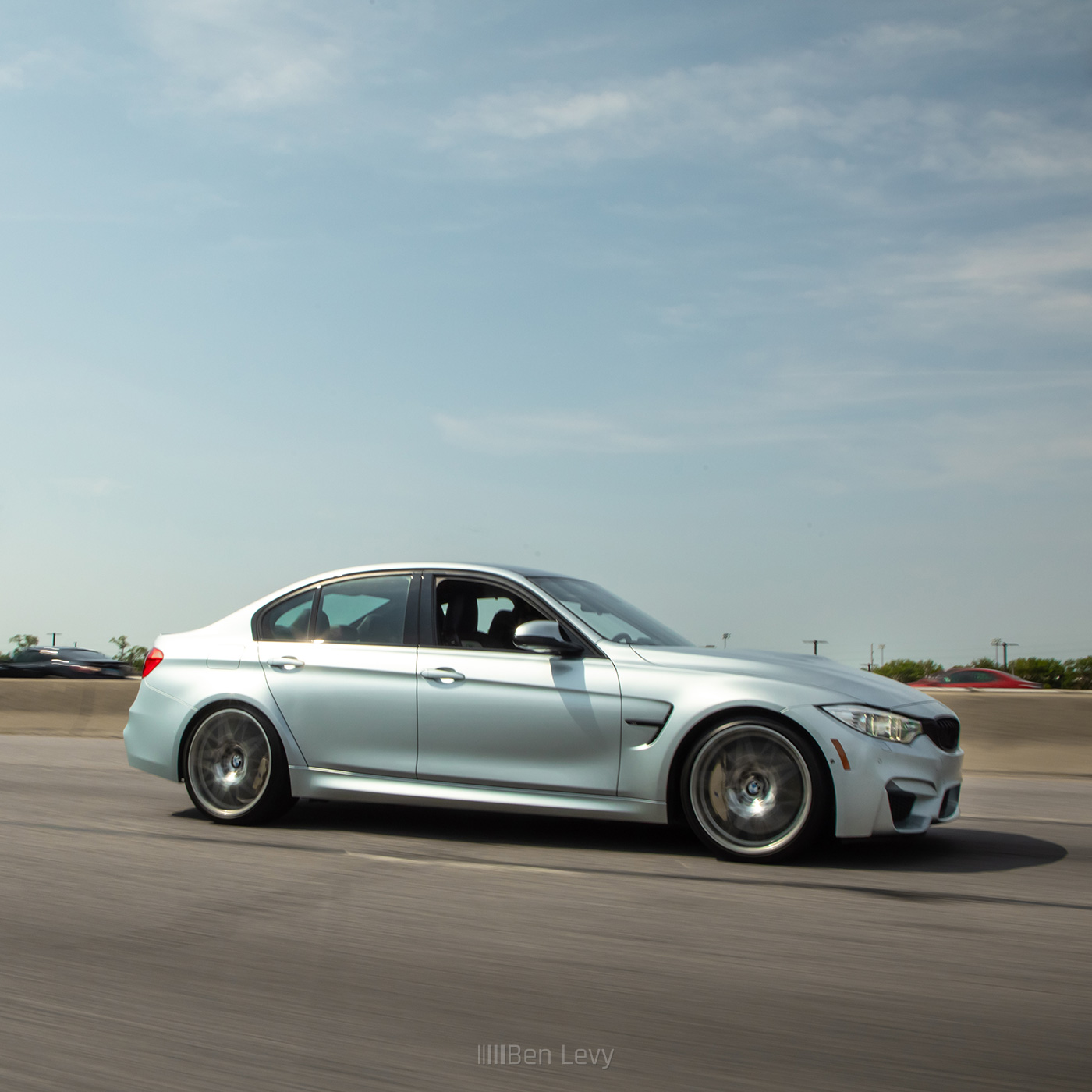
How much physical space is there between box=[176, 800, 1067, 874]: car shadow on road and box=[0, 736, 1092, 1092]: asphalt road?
37 mm

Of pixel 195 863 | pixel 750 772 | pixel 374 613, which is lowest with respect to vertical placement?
pixel 195 863

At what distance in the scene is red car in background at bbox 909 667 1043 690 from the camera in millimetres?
42375

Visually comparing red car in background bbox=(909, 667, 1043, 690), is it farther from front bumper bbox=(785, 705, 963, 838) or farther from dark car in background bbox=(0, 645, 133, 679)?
front bumper bbox=(785, 705, 963, 838)

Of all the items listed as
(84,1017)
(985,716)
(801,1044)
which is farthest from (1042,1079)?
(985,716)

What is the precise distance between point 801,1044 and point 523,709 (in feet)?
10.4

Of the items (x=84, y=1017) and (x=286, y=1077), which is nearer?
(x=286, y=1077)

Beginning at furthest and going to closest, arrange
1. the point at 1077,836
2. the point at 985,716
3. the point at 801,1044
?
the point at 985,716 → the point at 1077,836 → the point at 801,1044

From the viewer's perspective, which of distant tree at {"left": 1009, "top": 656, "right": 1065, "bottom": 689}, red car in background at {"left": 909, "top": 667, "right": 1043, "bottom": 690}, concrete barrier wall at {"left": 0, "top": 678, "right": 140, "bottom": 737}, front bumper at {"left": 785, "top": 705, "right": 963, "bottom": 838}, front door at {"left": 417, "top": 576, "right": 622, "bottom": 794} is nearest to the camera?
front bumper at {"left": 785, "top": 705, "right": 963, "bottom": 838}

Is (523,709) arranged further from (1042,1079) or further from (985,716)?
(985,716)

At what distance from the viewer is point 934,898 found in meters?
5.25

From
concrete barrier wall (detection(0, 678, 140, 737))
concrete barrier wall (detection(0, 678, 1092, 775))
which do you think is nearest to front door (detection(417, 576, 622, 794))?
concrete barrier wall (detection(0, 678, 1092, 775))

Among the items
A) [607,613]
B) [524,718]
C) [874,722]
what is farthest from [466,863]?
[874,722]

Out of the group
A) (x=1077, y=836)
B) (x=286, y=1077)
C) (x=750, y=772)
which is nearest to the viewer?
(x=286, y=1077)

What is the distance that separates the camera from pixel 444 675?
264 inches
